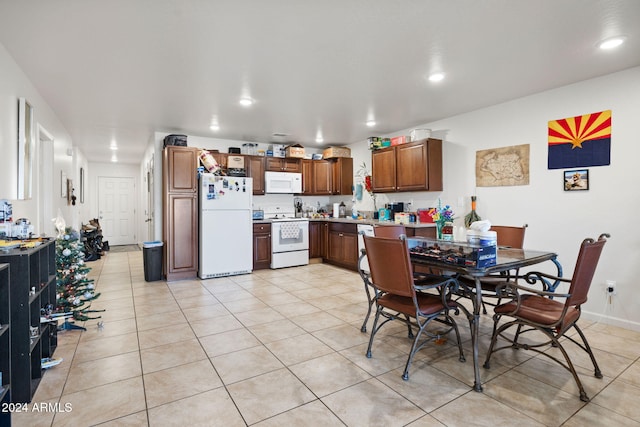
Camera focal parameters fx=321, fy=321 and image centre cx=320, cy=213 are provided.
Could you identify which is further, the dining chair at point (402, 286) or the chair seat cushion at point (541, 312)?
the dining chair at point (402, 286)

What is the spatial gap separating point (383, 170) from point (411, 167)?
0.60 m

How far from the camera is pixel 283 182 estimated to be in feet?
19.9

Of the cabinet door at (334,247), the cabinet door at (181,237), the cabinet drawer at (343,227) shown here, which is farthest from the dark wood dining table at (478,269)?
the cabinet door at (181,237)

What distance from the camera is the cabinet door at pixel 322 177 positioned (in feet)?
21.2

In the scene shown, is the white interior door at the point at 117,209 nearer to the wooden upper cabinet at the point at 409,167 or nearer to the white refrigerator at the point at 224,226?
the white refrigerator at the point at 224,226

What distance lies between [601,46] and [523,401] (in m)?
2.76

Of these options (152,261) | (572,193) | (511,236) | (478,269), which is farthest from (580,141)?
(152,261)

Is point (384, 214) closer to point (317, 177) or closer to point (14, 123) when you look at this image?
point (317, 177)

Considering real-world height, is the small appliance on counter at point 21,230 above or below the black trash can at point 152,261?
above

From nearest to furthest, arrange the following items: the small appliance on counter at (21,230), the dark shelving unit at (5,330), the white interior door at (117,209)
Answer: the dark shelving unit at (5,330) → the small appliance on counter at (21,230) → the white interior door at (117,209)

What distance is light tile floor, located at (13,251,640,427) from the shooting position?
178 cm

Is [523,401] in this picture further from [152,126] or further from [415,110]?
[152,126]

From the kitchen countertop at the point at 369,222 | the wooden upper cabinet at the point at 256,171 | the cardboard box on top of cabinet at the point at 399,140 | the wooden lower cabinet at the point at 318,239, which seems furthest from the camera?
the wooden lower cabinet at the point at 318,239

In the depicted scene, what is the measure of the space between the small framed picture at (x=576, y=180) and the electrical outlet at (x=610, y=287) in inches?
37.6
